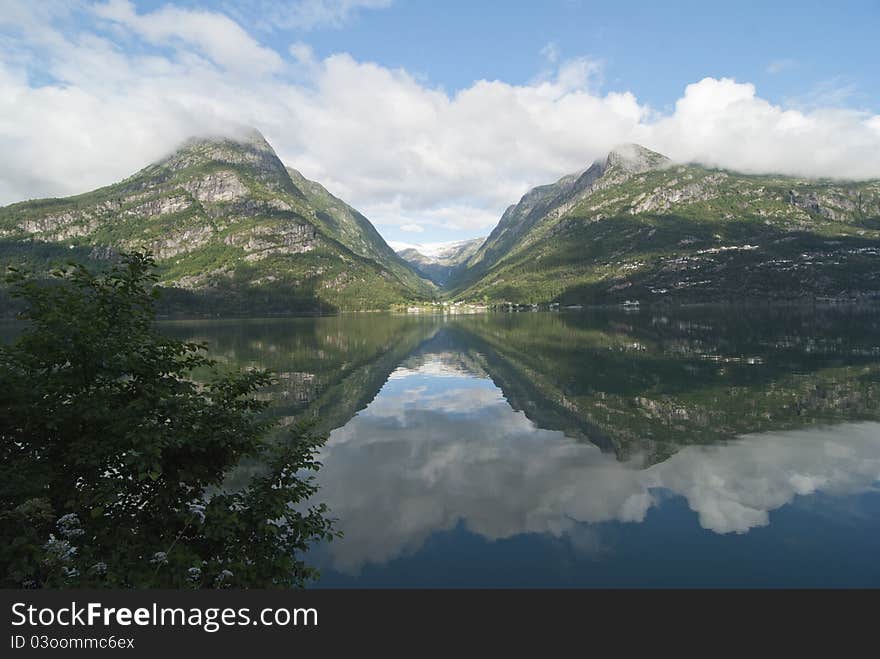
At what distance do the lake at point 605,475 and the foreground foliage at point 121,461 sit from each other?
680cm

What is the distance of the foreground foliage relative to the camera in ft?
28.5

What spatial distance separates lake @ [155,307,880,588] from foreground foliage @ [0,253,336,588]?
680cm

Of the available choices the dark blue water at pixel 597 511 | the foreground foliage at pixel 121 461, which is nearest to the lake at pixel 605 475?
the dark blue water at pixel 597 511

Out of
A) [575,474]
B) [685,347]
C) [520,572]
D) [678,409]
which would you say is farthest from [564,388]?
[685,347]

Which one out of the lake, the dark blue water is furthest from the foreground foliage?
the lake

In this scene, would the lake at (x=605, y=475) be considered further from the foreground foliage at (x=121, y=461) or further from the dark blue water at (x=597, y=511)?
the foreground foliage at (x=121, y=461)

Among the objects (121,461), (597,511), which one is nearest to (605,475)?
(597,511)

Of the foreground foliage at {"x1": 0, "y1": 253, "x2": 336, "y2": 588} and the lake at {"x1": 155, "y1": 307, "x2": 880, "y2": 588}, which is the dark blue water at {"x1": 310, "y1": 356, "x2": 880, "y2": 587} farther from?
the foreground foliage at {"x1": 0, "y1": 253, "x2": 336, "y2": 588}

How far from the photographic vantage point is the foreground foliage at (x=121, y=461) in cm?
867

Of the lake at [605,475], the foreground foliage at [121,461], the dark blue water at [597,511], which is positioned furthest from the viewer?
the lake at [605,475]

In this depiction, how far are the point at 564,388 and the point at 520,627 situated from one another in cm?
4102

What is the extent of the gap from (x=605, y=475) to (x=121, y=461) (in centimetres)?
2207

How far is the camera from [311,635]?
7.52m

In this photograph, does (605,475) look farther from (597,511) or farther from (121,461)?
(121,461)
